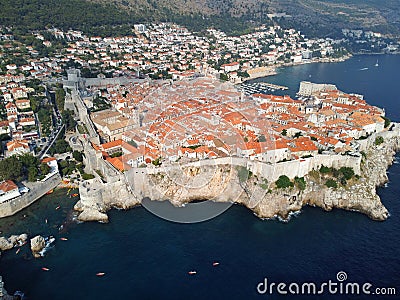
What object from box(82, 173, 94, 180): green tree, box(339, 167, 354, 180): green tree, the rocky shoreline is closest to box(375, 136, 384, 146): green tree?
the rocky shoreline

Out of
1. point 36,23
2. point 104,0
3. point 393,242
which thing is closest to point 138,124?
point 393,242

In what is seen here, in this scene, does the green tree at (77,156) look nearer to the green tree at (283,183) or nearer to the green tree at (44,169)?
the green tree at (44,169)

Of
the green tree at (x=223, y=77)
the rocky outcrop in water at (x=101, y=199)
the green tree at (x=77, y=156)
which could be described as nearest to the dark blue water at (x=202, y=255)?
the rocky outcrop in water at (x=101, y=199)

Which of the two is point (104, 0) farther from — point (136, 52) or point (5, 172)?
point (5, 172)

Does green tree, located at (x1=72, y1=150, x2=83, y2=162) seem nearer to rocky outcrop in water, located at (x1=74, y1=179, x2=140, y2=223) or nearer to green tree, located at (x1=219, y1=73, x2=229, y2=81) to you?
rocky outcrop in water, located at (x1=74, y1=179, x2=140, y2=223)
